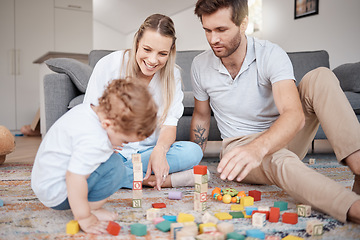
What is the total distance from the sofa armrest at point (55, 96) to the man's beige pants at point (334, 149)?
123cm

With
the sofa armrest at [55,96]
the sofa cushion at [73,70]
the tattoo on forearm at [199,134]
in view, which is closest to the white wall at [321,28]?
the sofa cushion at [73,70]

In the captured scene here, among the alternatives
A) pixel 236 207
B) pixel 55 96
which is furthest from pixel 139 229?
pixel 55 96

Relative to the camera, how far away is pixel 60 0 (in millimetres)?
5148

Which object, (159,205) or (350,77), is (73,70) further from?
(350,77)

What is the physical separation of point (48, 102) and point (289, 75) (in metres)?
1.49

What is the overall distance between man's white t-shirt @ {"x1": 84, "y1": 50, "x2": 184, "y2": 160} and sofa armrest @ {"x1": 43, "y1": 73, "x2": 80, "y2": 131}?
0.74 m

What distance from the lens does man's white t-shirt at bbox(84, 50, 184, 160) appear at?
4.96 ft

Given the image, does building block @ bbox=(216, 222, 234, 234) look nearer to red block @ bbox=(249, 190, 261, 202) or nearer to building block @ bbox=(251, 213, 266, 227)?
building block @ bbox=(251, 213, 266, 227)

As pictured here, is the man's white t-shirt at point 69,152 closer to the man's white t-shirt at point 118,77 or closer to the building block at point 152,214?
the building block at point 152,214

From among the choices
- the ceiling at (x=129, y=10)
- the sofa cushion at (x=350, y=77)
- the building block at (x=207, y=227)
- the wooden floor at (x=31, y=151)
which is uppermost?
the ceiling at (x=129, y=10)

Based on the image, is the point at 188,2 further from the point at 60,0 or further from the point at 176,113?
the point at 176,113

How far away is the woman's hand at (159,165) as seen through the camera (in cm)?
141

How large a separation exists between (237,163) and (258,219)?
0.19 metres

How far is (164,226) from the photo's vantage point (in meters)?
0.99
